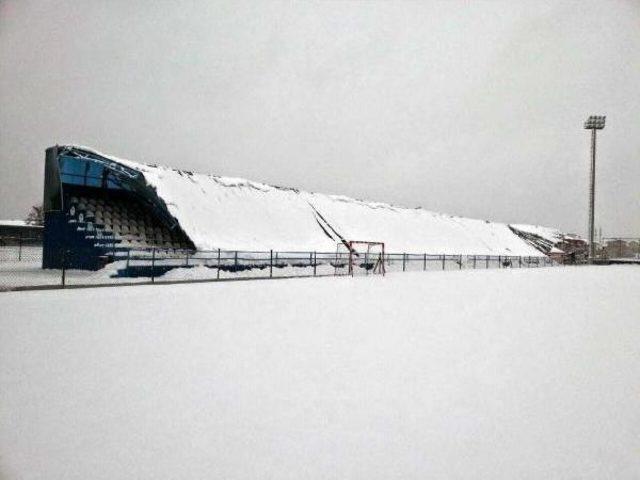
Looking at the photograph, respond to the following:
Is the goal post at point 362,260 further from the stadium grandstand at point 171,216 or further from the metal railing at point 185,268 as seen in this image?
the stadium grandstand at point 171,216

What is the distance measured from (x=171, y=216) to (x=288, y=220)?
411 inches

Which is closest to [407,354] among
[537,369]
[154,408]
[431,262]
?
[537,369]

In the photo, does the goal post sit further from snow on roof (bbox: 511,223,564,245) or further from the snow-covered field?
snow on roof (bbox: 511,223,564,245)

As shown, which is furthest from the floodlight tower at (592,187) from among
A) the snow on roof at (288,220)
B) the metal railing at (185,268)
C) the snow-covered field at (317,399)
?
the snow-covered field at (317,399)

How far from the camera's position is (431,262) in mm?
31953

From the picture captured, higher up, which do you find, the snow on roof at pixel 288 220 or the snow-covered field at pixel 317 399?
the snow on roof at pixel 288 220

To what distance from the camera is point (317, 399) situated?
12.5 ft

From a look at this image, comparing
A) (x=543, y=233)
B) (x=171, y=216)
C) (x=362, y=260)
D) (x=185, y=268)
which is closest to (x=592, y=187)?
(x=543, y=233)

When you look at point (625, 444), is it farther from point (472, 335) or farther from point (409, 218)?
point (409, 218)

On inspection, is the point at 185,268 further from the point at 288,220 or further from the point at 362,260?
the point at 362,260

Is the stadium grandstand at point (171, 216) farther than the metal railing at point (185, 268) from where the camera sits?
Yes

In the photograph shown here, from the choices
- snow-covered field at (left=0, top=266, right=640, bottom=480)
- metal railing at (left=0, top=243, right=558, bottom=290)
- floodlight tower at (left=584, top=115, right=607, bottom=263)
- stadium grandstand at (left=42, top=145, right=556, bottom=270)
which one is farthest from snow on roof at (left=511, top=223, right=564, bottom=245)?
snow-covered field at (left=0, top=266, right=640, bottom=480)

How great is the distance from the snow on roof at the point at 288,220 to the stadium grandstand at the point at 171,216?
0.10 meters

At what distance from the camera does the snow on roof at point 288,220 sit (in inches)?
969
